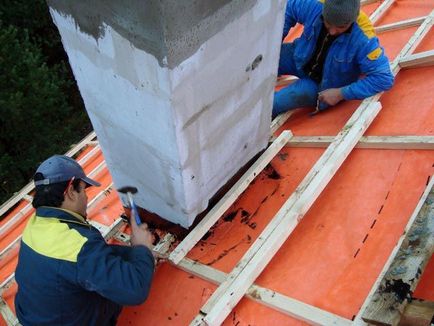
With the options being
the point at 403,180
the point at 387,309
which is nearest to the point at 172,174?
the point at 387,309

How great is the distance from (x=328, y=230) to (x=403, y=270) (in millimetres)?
614

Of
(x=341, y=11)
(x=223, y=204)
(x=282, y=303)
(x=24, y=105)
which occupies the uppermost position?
(x=341, y=11)

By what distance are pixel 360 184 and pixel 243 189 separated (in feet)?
2.49

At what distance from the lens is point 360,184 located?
2.68m

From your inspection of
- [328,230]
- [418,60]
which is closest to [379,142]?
[328,230]

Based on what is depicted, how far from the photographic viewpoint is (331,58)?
11.1ft

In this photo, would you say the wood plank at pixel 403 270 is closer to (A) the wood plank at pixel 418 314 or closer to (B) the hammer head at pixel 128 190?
(A) the wood plank at pixel 418 314

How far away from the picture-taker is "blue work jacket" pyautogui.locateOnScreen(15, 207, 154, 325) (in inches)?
80.0

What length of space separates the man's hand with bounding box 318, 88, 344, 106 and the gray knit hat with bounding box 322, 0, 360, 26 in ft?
1.73

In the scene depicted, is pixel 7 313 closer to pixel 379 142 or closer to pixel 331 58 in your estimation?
pixel 379 142

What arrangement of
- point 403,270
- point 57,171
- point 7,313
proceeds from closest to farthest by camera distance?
point 403,270 → point 57,171 → point 7,313

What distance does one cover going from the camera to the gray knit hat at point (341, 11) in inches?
116

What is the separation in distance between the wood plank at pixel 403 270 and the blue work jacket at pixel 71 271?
111 centimetres

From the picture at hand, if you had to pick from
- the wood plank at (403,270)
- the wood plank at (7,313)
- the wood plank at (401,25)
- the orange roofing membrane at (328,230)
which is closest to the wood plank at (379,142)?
the orange roofing membrane at (328,230)
